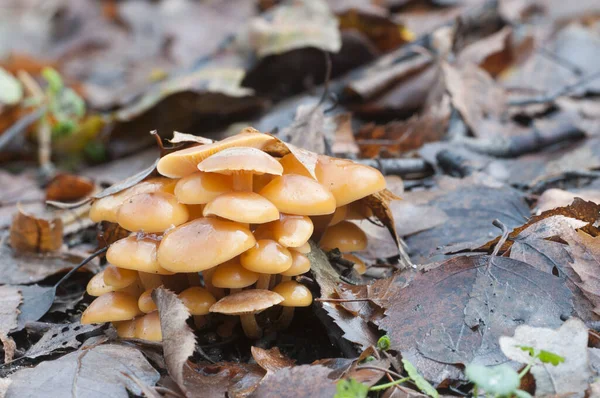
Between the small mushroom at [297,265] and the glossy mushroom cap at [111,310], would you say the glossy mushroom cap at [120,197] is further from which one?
the small mushroom at [297,265]

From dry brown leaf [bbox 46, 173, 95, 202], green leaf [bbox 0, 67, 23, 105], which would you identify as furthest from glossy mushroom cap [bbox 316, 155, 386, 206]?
green leaf [bbox 0, 67, 23, 105]

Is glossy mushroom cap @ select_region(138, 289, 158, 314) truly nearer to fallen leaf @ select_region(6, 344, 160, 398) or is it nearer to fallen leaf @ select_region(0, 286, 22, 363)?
fallen leaf @ select_region(6, 344, 160, 398)

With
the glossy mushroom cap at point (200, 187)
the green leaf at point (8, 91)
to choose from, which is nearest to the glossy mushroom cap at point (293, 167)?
the glossy mushroom cap at point (200, 187)

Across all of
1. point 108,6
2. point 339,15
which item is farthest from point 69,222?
point 108,6

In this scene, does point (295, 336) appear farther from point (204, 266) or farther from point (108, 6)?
point (108, 6)

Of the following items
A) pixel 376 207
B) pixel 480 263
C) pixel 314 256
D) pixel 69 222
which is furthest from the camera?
pixel 69 222

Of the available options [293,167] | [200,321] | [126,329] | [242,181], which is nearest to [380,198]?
[293,167]

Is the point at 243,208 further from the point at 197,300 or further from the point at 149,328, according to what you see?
the point at 149,328
